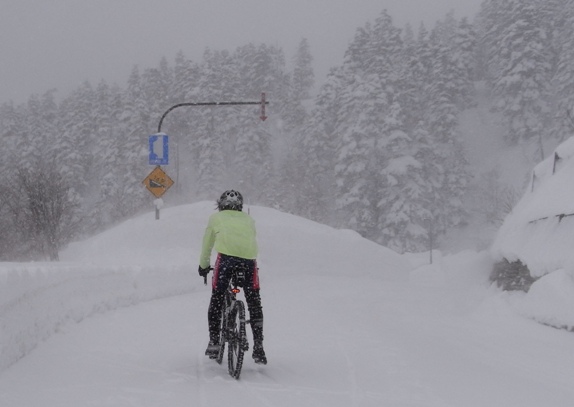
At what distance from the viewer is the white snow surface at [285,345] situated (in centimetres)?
543

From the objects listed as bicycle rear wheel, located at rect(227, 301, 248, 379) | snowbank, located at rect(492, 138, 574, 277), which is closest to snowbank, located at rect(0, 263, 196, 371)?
bicycle rear wheel, located at rect(227, 301, 248, 379)

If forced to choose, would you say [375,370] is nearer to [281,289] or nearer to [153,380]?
[153,380]

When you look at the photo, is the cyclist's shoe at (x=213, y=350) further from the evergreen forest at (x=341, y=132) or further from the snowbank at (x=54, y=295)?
the evergreen forest at (x=341, y=132)

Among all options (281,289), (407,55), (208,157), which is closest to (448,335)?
(281,289)

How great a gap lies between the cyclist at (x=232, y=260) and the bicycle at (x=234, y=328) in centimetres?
7

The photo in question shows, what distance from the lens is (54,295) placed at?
27.5 ft

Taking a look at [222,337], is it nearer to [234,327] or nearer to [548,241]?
[234,327]

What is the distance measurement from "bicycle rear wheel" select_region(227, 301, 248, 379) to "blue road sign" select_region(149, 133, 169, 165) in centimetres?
1676

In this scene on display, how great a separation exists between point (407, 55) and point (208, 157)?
84.5 feet

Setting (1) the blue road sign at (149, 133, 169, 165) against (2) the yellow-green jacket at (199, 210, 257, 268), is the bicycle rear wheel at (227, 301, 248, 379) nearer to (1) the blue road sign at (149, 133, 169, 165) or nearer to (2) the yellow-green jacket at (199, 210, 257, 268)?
(2) the yellow-green jacket at (199, 210, 257, 268)

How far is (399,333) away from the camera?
31.8ft

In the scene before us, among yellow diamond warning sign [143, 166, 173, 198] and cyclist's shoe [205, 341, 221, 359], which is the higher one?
yellow diamond warning sign [143, 166, 173, 198]

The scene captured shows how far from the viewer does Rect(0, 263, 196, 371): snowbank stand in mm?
6429

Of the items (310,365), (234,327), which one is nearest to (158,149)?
(310,365)
